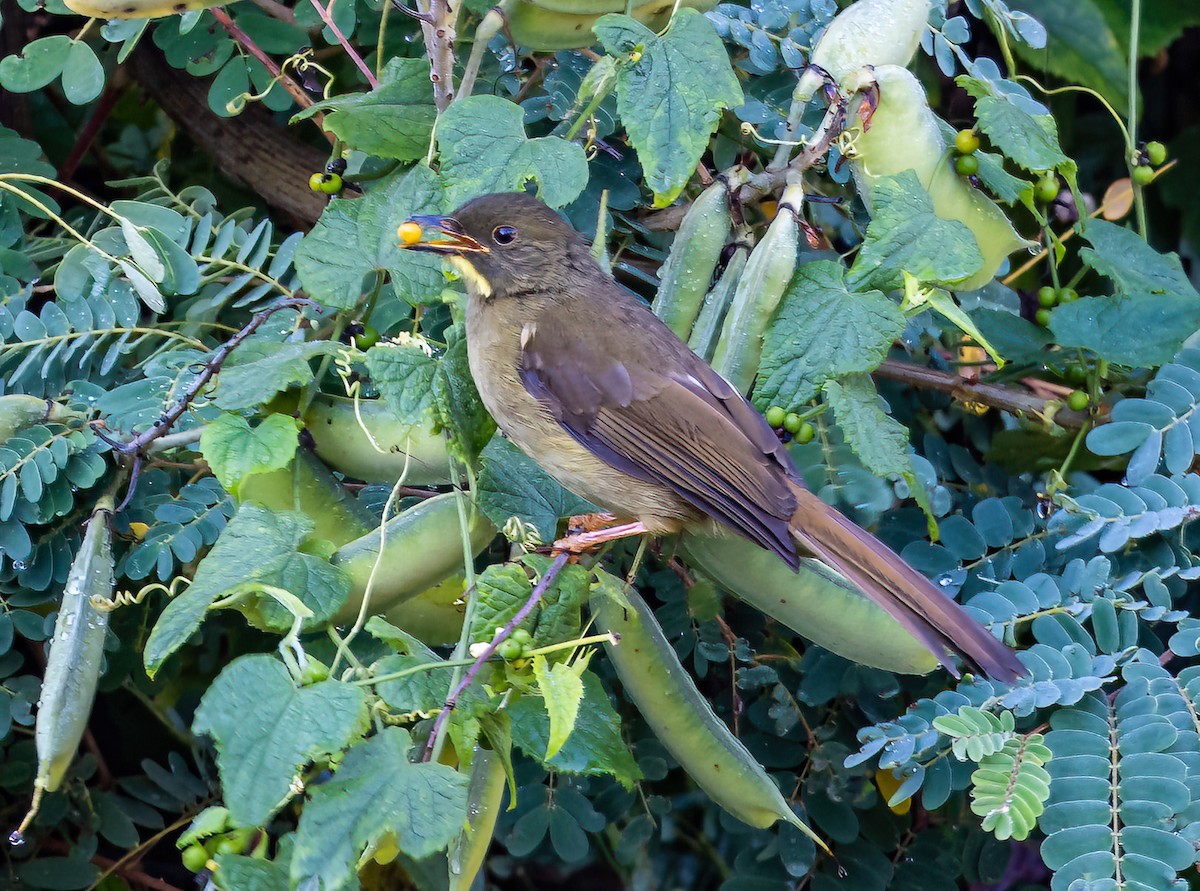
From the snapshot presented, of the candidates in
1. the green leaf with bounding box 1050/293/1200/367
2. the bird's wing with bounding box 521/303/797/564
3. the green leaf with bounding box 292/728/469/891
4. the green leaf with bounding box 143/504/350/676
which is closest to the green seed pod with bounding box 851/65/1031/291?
the green leaf with bounding box 1050/293/1200/367

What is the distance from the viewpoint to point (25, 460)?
260 centimetres

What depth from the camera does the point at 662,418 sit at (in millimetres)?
2818

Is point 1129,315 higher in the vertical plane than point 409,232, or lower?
lower

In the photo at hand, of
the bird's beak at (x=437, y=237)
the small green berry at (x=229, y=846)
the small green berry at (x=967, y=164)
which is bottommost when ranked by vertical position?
the small green berry at (x=229, y=846)

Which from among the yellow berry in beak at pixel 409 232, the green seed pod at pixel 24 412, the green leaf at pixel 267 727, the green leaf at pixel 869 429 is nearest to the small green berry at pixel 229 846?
the green leaf at pixel 267 727

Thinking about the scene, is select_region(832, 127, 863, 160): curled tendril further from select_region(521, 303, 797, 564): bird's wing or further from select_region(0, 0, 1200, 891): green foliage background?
select_region(521, 303, 797, 564): bird's wing

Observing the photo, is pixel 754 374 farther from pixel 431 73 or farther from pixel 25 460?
pixel 25 460

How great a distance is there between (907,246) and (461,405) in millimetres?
995

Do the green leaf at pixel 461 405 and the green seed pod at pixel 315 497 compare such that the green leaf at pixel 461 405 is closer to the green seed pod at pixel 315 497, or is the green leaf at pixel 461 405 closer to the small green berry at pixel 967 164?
the green seed pod at pixel 315 497

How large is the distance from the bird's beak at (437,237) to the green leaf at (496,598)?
856 millimetres

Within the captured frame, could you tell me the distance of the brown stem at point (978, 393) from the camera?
3.17m

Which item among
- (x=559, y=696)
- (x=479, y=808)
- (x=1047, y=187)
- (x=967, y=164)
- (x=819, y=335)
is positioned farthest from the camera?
(x=1047, y=187)

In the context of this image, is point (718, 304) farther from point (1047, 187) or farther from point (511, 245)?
point (1047, 187)

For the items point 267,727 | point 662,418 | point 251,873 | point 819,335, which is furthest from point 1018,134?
point 251,873
